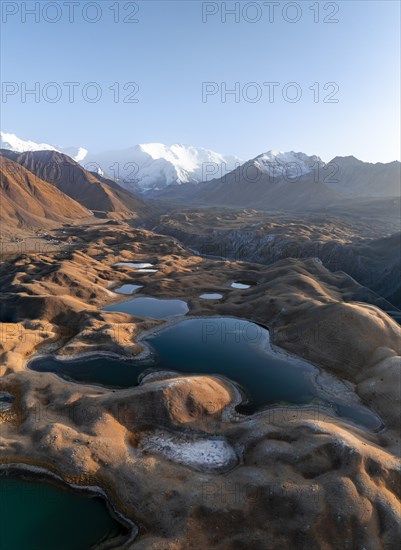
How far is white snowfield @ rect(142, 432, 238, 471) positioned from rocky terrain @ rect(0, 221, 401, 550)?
129mm

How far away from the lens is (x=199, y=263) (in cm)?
12381

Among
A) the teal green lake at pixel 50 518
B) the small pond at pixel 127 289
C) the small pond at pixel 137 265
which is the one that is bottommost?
the teal green lake at pixel 50 518

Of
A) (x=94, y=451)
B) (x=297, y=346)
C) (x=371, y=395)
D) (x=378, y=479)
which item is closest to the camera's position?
(x=378, y=479)

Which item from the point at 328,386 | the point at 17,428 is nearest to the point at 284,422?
the point at 328,386

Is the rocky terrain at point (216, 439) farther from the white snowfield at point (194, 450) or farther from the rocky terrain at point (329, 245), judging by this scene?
the rocky terrain at point (329, 245)

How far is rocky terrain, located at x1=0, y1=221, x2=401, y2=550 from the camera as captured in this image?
2822 centimetres

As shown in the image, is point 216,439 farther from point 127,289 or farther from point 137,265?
point 137,265

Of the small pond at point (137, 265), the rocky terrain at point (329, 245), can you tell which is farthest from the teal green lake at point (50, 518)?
the small pond at point (137, 265)

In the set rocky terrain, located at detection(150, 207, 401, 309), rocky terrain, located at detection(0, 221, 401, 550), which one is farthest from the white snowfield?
rocky terrain, located at detection(150, 207, 401, 309)

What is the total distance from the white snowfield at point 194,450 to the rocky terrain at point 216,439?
129 mm

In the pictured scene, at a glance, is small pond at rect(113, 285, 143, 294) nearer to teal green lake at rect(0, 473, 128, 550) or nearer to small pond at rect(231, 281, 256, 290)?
small pond at rect(231, 281, 256, 290)

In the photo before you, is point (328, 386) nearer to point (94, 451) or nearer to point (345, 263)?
point (94, 451)

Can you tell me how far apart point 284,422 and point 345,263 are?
3419 inches

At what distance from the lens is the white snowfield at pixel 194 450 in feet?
114
